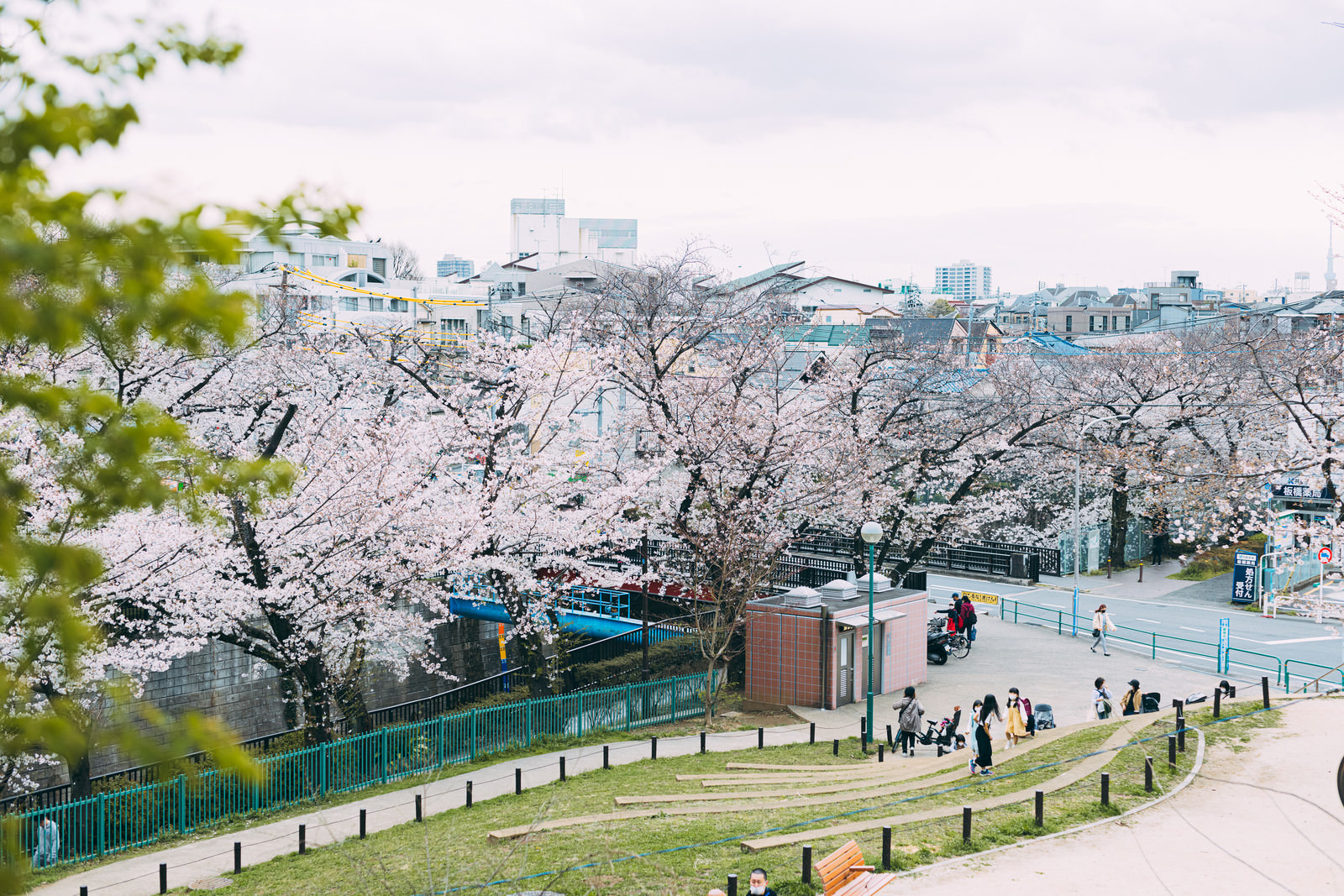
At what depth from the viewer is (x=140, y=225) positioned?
294 centimetres

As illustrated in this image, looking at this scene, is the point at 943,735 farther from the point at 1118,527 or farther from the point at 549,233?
the point at 549,233

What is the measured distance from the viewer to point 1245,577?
36.2 meters

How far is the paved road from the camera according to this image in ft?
92.1

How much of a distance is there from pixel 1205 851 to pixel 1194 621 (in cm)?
2395

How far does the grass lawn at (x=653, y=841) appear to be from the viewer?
1159 cm

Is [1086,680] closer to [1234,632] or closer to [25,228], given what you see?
[1234,632]

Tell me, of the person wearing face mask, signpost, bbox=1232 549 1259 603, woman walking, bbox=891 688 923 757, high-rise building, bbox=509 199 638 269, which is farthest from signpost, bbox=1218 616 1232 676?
high-rise building, bbox=509 199 638 269

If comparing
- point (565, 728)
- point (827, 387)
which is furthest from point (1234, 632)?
point (565, 728)

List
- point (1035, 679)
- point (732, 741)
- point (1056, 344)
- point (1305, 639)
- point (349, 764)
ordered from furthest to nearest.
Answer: point (1056, 344) → point (1305, 639) → point (1035, 679) → point (732, 741) → point (349, 764)

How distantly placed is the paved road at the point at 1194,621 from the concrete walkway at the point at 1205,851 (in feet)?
37.8

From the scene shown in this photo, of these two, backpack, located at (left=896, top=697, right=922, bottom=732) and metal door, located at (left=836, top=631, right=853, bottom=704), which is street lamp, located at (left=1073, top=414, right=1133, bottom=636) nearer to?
metal door, located at (left=836, top=631, right=853, bottom=704)

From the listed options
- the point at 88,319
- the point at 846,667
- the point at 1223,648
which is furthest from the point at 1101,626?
the point at 88,319

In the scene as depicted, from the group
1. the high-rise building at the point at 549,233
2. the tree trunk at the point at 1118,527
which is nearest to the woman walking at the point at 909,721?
the tree trunk at the point at 1118,527

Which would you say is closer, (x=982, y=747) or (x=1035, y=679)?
(x=982, y=747)
